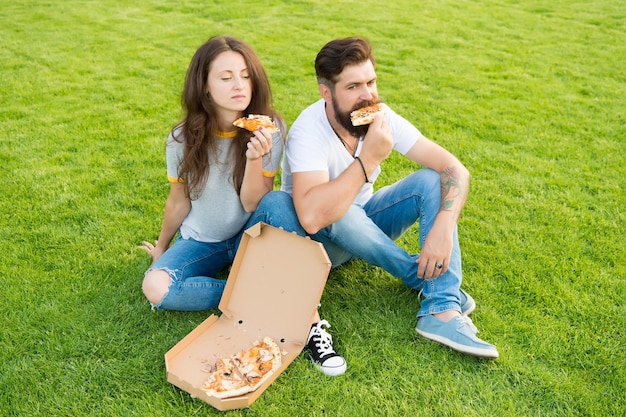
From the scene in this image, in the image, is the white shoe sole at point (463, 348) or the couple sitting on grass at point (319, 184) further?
the couple sitting on grass at point (319, 184)

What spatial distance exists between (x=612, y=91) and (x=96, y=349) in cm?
637

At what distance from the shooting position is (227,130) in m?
3.47

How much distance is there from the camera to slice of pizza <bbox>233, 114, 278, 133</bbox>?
3199 mm

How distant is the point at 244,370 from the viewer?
295 cm

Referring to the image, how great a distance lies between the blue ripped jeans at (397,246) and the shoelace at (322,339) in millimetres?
471

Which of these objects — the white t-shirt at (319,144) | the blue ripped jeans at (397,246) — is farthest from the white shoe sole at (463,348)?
the white t-shirt at (319,144)

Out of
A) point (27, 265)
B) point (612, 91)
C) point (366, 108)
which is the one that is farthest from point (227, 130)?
point (612, 91)

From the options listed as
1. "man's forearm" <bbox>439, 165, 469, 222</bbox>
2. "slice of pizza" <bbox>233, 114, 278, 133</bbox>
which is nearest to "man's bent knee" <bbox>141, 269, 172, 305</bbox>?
"slice of pizza" <bbox>233, 114, 278, 133</bbox>

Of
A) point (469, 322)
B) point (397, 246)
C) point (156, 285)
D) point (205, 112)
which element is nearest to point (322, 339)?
point (397, 246)

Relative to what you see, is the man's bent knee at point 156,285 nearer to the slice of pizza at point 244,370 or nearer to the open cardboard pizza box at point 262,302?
the open cardboard pizza box at point 262,302

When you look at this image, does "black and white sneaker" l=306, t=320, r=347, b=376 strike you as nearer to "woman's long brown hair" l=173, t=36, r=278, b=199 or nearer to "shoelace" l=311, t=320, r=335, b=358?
"shoelace" l=311, t=320, r=335, b=358

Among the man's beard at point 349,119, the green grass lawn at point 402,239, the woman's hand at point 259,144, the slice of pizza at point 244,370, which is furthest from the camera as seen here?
the man's beard at point 349,119

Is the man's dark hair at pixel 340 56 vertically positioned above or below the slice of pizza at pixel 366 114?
above

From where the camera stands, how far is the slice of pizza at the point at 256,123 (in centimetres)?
320
